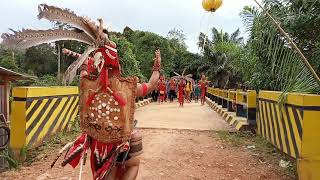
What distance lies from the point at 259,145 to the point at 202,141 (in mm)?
1160

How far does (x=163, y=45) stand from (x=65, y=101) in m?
26.7

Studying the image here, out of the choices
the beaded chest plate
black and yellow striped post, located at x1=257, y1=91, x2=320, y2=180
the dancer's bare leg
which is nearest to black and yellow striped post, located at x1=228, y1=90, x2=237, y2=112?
black and yellow striped post, located at x1=257, y1=91, x2=320, y2=180

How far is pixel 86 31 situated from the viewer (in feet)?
11.8

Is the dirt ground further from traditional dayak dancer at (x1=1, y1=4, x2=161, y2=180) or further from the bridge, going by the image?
traditional dayak dancer at (x1=1, y1=4, x2=161, y2=180)

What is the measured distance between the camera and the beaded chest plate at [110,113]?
11.7 ft

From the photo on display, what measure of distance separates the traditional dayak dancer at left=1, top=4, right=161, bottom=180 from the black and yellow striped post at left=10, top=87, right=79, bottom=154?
3.32 metres

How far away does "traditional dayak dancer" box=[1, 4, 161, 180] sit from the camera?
3521 millimetres

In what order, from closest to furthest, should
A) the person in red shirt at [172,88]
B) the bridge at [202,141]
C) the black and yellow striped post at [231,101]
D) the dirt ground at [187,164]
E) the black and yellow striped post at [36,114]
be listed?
the bridge at [202,141] → the dirt ground at [187,164] → the black and yellow striped post at [36,114] → the black and yellow striped post at [231,101] → the person in red shirt at [172,88]

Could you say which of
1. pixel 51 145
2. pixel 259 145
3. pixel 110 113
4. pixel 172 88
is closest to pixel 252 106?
pixel 259 145

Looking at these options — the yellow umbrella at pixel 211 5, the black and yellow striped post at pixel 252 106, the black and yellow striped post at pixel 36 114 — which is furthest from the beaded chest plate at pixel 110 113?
the black and yellow striped post at pixel 252 106

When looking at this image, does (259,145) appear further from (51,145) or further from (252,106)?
(51,145)

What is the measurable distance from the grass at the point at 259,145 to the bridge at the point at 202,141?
7 centimetres

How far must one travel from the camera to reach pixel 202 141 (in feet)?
27.6

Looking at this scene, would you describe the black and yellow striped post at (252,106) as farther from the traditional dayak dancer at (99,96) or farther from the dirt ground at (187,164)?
the traditional dayak dancer at (99,96)
